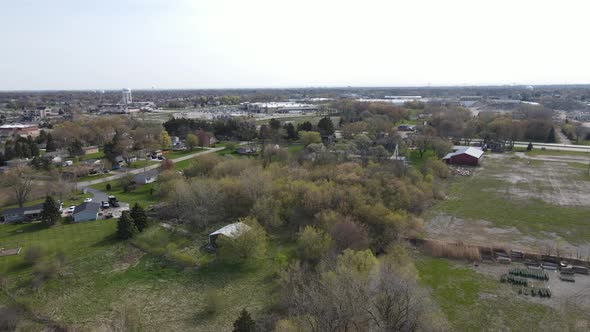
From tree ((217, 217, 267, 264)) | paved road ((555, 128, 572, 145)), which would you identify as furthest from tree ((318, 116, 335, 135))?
tree ((217, 217, 267, 264))

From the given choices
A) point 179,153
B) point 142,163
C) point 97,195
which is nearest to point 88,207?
point 97,195

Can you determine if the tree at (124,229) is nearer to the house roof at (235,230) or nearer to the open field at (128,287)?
the open field at (128,287)

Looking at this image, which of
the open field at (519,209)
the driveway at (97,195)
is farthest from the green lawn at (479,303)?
the driveway at (97,195)

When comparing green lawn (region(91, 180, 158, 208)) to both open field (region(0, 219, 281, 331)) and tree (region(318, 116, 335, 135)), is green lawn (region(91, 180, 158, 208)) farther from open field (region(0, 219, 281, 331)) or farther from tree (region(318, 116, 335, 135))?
tree (region(318, 116, 335, 135))

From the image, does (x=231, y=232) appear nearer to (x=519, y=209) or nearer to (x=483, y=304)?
(x=483, y=304)

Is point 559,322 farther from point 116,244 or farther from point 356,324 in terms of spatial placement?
point 116,244
